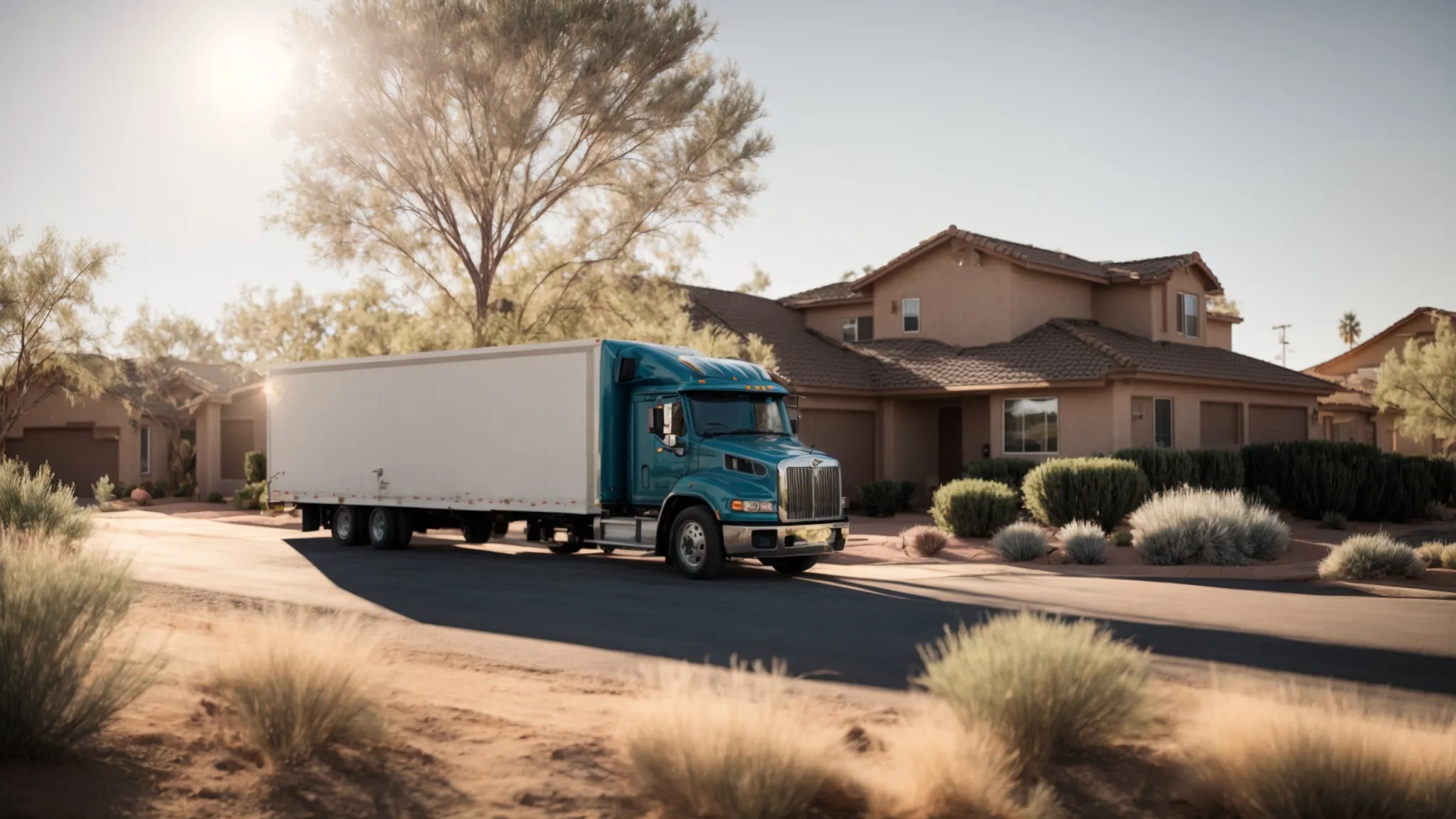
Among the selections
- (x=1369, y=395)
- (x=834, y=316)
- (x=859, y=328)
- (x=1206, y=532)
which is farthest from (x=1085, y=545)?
(x=1369, y=395)

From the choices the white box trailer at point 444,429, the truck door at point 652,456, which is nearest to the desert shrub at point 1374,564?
the truck door at point 652,456

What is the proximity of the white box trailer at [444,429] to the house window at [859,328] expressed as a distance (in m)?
18.6

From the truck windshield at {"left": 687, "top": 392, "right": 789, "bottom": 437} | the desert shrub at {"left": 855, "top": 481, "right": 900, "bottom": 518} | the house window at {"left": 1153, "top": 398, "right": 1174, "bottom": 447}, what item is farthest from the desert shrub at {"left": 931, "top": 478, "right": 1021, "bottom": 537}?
the house window at {"left": 1153, "top": 398, "right": 1174, "bottom": 447}

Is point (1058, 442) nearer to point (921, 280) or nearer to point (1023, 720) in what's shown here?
point (921, 280)

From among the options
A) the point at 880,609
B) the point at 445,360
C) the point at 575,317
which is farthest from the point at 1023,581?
the point at 575,317

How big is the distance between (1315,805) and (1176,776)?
0.85 meters

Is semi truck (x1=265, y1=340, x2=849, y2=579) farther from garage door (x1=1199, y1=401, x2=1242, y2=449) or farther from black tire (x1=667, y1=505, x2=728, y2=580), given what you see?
garage door (x1=1199, y1=401, x2=1242, y2=449)

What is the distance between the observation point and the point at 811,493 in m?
17.3

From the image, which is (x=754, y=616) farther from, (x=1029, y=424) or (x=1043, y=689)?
(x=1029, y=424)

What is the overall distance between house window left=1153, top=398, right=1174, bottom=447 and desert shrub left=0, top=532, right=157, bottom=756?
26.8 m

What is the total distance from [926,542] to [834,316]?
59.0 ft

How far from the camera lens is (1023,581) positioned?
56.7 feet

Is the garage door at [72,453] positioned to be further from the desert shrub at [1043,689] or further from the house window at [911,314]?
the desert shrub at [1043,689]

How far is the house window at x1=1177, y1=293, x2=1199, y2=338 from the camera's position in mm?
34719
